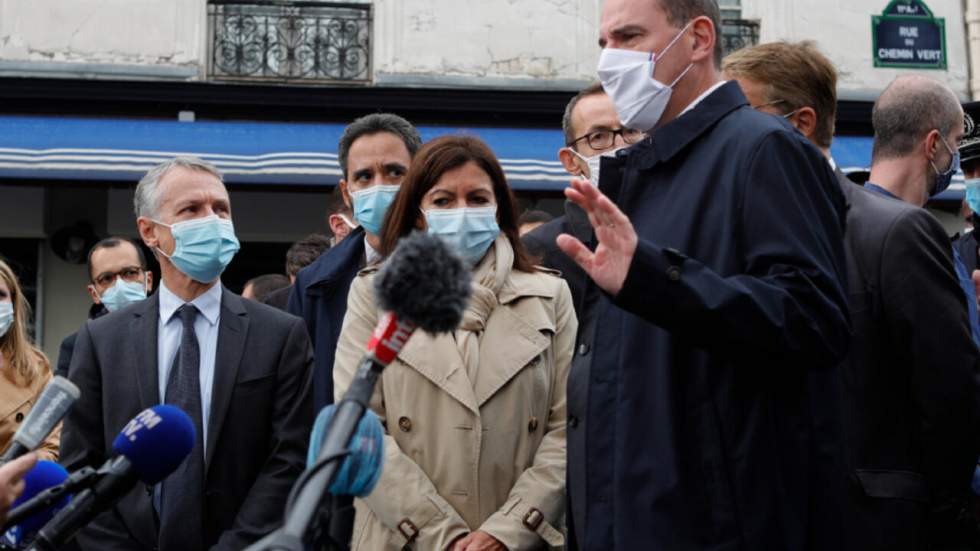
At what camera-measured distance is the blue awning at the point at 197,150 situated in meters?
12.3

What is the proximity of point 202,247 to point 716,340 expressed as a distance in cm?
273

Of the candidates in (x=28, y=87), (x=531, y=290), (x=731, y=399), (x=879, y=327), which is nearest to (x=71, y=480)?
(x=731, y=399)

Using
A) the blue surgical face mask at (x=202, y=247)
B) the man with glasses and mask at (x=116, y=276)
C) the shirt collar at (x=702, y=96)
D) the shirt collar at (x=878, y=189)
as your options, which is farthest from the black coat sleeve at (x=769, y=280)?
the man with glasses and mask at (x=116, y=276)

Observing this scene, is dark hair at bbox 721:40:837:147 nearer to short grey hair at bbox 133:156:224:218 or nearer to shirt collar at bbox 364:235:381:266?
shirt collar at bbox 364:235:381:266

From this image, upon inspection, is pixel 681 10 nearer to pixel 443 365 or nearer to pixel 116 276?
pixel 443 365

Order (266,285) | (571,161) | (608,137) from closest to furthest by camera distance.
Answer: (608,137)
(571,161)
(266,285)

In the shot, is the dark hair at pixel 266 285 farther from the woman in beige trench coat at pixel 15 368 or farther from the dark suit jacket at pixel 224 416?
the dark suit jacket at pixel 224 416

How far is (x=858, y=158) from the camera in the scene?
1365 centimetres

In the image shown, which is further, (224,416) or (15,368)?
(15,368)

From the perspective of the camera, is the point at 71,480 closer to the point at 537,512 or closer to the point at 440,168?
the point at 537,512

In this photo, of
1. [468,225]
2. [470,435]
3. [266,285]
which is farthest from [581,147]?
[266,285]

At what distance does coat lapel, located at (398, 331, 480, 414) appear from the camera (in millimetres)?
4117

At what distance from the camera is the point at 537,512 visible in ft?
13.2

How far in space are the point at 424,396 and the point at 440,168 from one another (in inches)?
33.8
